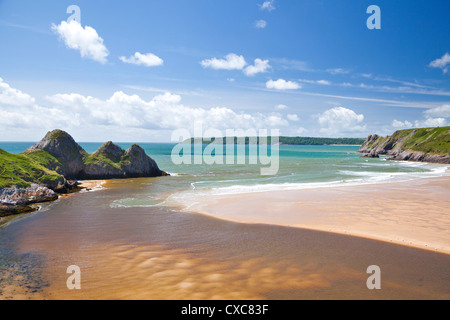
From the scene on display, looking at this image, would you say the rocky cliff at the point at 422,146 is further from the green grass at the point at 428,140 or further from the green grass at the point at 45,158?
the green grass at the point at 45,158

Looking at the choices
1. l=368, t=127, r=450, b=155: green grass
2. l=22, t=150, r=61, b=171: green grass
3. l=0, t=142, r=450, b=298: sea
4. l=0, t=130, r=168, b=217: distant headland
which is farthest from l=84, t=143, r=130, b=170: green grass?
l=368, t=127, r=450, b=155: green grass

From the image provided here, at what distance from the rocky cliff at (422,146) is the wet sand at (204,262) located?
259ft

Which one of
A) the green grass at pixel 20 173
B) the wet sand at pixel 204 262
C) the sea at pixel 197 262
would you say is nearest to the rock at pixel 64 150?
the green grass at pixel 20 173

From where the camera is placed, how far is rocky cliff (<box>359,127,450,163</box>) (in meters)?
74.5

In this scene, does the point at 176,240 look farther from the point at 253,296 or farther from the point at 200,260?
the point at 253,296

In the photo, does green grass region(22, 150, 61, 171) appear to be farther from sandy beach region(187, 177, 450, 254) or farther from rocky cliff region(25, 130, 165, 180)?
sandy beach region(187, 177, 450, 254)

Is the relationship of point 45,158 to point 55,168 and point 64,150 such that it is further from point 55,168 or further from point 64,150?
point 64,150

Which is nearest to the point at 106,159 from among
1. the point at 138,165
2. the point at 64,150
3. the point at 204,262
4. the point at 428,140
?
the point at 138,165

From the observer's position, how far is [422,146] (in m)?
83.8

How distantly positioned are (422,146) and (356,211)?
85.3 m

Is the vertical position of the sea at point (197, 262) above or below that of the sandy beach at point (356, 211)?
below

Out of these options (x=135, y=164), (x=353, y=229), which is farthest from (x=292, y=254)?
(x=135, y=164)

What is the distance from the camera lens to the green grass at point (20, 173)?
20453mm

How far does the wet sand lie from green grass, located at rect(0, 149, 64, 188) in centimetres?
738
